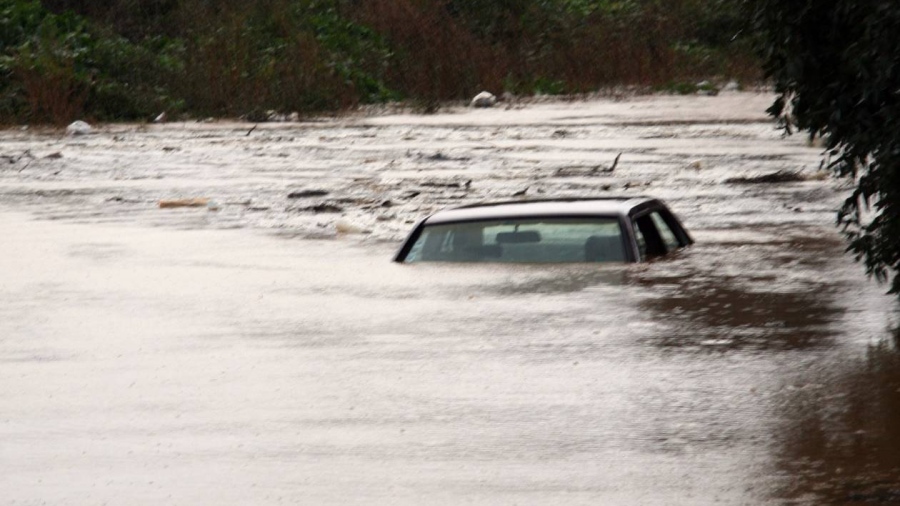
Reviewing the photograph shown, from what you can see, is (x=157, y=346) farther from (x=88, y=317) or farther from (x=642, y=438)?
(x=642, y=438)

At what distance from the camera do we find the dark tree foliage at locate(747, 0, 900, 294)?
1071cm

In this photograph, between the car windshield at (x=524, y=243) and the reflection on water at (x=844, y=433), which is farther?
the car windshield at (x=524, y=243)

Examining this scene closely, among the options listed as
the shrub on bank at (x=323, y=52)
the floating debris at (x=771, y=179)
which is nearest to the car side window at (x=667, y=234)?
the floating debris at (x=771, y=179)

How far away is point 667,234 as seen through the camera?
50.6 feet

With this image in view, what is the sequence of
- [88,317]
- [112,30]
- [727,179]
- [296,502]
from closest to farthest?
[296,502], [88,317], [727,179], [112,30]

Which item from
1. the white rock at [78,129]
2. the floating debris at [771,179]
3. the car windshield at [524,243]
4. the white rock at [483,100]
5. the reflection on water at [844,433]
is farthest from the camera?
the white rock at [483,100]

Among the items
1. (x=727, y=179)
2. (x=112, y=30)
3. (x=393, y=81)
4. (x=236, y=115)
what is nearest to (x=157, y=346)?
(x=727, y=179)

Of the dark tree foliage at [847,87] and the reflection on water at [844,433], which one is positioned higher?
the dark tree foliage at [847,87]

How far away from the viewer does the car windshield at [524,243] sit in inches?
539

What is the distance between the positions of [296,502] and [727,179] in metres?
19.3

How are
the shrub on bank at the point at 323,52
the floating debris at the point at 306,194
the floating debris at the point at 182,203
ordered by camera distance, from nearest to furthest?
the floating debris at the point at 182,203 → the floating debris at the point at 306,194 → the shrub on bank at the point at 323,52

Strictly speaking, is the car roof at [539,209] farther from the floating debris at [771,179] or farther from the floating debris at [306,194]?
the floating debris at [771,179]

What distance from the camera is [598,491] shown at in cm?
730

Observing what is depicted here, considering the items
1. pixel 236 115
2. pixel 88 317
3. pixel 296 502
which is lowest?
pixel 236 115
